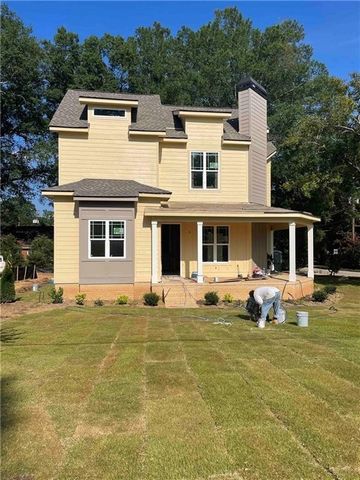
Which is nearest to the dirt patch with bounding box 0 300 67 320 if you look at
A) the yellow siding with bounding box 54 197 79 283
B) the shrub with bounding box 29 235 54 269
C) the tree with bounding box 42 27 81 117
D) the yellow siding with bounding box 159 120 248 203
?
the yellow siding with bounding box 54 197 79 283

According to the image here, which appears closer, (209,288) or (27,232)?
(209,288)

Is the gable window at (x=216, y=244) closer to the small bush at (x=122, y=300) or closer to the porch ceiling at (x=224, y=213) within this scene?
the porch ceiling at (x=224, y=213)

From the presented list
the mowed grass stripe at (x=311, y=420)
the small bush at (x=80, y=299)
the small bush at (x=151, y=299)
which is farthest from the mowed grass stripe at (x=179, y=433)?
the small bush at (x=80, y=299)

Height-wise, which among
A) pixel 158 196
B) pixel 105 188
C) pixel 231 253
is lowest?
pixel 231 253

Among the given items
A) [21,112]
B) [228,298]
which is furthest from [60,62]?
[228,298]

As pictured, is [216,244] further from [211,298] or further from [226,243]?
[211,298]

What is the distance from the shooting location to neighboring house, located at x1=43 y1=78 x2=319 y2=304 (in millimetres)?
15523

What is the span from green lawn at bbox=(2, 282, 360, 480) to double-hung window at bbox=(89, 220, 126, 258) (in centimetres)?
645

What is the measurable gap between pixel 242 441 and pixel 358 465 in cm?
104

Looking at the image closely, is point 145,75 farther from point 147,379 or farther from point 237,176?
point 147,379

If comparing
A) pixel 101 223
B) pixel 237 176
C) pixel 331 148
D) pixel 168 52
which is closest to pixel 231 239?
pixel 237 176

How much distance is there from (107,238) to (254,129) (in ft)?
29.7

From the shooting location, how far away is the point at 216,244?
18422 mm

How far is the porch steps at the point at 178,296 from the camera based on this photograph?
1470cm
